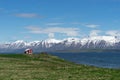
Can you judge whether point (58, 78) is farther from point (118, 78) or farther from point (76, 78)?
point (118, 78)

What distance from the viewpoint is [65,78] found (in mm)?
38906

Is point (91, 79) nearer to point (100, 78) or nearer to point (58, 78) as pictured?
point (100, 78)

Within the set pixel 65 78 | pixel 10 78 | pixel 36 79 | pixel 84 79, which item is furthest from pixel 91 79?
pixel 10 78

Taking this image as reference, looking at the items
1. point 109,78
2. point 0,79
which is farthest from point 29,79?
point 109,78

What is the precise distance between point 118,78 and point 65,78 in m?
5.96

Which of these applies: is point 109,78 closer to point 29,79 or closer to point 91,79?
point 91,79

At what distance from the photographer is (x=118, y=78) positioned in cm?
3844

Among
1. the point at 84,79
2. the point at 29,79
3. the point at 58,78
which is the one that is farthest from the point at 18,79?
the point at 84,79

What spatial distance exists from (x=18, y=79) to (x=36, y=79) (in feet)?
6.73

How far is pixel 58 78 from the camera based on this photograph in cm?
3881

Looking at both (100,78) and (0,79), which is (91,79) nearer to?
(100,78)

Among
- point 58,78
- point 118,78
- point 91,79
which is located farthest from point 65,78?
point 118,78

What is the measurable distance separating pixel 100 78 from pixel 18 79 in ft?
30.2

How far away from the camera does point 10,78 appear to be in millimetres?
39281
